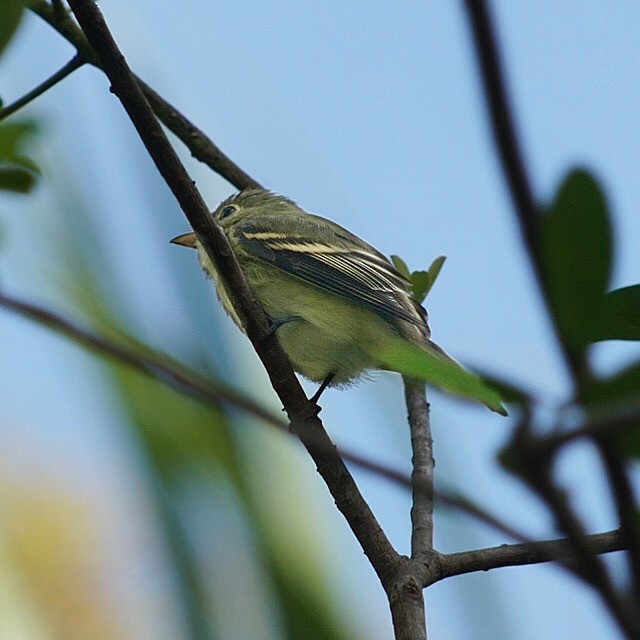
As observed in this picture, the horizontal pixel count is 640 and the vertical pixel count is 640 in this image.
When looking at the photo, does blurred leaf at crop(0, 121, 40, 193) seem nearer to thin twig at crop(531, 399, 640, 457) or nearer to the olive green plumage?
thin twig at crop(531, 399, 640, 457)

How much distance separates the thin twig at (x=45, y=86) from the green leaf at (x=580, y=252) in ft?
5.69

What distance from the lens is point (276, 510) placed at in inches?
47.9

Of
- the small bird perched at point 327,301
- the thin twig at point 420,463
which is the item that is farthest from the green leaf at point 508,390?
the small bird perched at point 327,301

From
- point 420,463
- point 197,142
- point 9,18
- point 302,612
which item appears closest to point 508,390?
point 302,612

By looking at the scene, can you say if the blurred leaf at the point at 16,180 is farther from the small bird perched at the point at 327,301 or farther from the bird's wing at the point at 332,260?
the bird's wing at the point at 332,260

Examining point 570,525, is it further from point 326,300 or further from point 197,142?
point 326,300

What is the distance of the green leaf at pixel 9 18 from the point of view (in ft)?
4.82

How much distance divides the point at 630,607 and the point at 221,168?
330 cm

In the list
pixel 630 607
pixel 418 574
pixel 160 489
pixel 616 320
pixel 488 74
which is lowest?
pixel 630 607

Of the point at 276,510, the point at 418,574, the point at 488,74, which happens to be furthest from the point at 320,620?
the point at 418,574

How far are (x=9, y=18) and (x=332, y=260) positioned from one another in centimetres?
290

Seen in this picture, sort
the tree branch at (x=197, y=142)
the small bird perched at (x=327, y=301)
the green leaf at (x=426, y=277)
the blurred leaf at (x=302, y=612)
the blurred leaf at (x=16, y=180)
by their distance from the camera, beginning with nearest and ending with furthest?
the blurred leaf at (x=302, y=612) < the blurred leaf at (x=16, y=180) < the green leaf at (x=426, y=277) < the tree branch at (x=197, y=142) < the small bird perched at (x=327, y=301)

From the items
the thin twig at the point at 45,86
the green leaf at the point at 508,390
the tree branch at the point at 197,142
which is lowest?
the green leaf at the point at 508,390

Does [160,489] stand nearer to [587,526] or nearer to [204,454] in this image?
[204,454]
